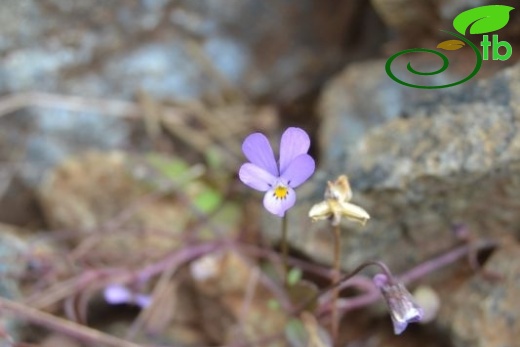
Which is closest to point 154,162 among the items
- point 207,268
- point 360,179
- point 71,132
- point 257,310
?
point 71,132

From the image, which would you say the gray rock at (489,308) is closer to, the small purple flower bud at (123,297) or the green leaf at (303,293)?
the green leaf at (303,293)

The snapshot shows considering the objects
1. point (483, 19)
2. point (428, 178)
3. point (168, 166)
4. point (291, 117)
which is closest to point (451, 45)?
point (483, 19)

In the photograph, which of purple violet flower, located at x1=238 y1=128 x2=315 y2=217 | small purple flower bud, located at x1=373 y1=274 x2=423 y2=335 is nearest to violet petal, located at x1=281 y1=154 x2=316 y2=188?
purple violet flower, located at x1=238 y1=128 x2=315 y2=217

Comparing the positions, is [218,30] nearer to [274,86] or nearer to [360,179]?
[274,86]

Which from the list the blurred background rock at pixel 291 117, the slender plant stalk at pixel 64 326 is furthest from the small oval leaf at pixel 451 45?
the slender plant stalk at pixel 64 326

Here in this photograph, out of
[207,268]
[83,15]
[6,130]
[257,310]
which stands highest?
[83,15]

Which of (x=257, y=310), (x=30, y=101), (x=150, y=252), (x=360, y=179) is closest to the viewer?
(x=360, y=179)

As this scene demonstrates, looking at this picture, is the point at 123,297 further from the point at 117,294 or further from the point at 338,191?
the point at 338,191
